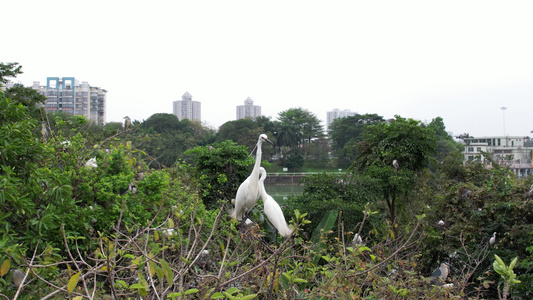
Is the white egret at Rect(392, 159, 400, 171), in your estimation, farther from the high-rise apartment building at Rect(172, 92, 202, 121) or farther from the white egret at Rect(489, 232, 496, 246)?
the high-rise apartment building at Rect(172, 92, 202, 121)

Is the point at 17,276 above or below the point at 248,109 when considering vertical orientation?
below

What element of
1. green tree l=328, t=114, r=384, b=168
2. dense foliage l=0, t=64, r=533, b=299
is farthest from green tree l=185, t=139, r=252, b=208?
green tree l=328, t=114, r=384, b=168

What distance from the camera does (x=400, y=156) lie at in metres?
6.59

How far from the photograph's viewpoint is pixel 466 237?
4.04 m

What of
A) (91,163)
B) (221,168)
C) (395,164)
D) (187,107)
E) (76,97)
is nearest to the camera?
(91,163)

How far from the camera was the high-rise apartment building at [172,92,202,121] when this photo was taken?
6694 centimetres

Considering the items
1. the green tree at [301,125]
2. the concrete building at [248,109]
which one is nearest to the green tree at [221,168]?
the green tree at [301,125]

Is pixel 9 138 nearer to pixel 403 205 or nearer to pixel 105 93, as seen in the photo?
pixel 403 205

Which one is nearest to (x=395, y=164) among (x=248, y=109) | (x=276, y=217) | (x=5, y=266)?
(x=276, y=217)

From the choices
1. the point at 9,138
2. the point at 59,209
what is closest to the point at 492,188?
the point at 59,209

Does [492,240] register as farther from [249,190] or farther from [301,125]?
[301,125]

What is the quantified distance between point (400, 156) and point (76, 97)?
146 ft

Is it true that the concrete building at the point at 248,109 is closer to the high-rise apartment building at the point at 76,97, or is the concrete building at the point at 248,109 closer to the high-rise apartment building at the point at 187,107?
the high-rise apartment building at the point at 187,107

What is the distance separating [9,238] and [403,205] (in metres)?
6.42
